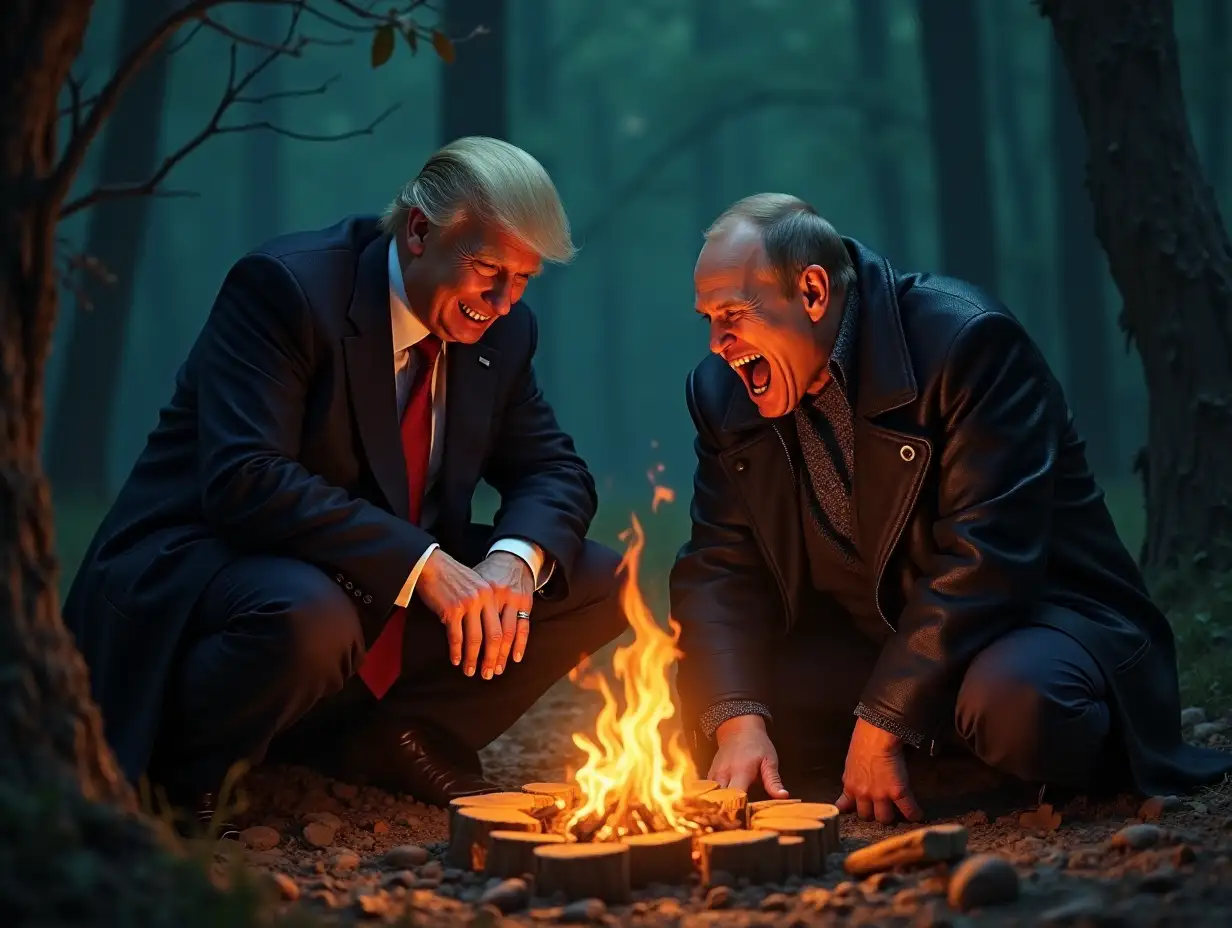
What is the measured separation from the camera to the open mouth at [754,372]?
14.1ft

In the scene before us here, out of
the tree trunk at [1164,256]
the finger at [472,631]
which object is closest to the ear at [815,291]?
the finger at [472,631]

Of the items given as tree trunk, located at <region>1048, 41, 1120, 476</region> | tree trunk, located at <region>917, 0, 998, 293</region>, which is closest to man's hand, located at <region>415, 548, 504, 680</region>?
tree trunk, located at <region>917, 0, 998, 293</region>

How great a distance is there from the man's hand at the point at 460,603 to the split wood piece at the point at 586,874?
3.31 feet

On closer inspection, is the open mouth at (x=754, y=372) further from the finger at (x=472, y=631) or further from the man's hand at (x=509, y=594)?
the finger at (x=472, y=631)

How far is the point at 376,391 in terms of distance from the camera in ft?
14.5

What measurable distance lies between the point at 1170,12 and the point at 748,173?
36.0m

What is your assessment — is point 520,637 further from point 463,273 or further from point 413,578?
point 463,273

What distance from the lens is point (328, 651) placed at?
4035 millimetres

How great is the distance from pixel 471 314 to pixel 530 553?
752 mm

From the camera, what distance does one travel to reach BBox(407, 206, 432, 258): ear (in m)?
4.48

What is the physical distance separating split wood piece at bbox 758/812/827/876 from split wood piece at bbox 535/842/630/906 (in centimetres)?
43

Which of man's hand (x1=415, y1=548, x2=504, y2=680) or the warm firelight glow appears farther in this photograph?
man's hand (x1=415, y1=548, x2=504, y2=680)

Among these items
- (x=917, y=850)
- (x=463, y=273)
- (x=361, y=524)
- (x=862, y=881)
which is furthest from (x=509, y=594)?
(x=917, y=850)

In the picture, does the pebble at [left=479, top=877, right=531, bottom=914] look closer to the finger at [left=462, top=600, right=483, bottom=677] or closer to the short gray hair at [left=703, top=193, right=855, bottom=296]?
the finger at [left=462, top=600, right=483, bottom=677]
